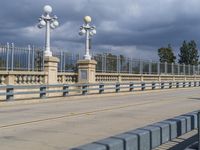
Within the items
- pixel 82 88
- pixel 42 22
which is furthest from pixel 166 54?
pixel 82 88

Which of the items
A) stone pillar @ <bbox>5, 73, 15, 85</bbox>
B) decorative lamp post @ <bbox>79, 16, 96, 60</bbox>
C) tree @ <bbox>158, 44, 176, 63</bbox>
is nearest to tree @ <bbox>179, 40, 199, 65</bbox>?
tree @ <bbox>158, 44, 176, 63</bbox>

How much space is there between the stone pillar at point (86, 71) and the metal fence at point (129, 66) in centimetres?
314

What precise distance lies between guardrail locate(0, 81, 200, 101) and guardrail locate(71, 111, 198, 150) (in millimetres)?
14083

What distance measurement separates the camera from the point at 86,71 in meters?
34.2

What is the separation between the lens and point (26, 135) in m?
11.2

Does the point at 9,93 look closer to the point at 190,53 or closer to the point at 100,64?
the point at 100,64

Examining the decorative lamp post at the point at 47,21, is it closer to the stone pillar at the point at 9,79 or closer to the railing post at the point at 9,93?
the stone pillar at the point at 9,79

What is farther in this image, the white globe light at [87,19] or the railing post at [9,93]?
the white globe light at [87,19]

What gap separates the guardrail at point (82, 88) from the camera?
889 inches

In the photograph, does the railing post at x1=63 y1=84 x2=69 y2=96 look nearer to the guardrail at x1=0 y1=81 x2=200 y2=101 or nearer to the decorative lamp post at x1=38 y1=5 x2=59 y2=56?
the guardrail at x1=0 y1=81 x2=200 y2=101

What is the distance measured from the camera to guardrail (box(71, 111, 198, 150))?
17.9 ft

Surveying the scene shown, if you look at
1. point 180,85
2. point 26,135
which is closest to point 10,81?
point 26,135

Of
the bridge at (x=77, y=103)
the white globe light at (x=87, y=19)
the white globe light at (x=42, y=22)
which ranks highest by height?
the white globe light at (x=87, y=19)

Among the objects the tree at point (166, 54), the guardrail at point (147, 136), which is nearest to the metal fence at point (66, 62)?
the guardrail at point (147, 136)
